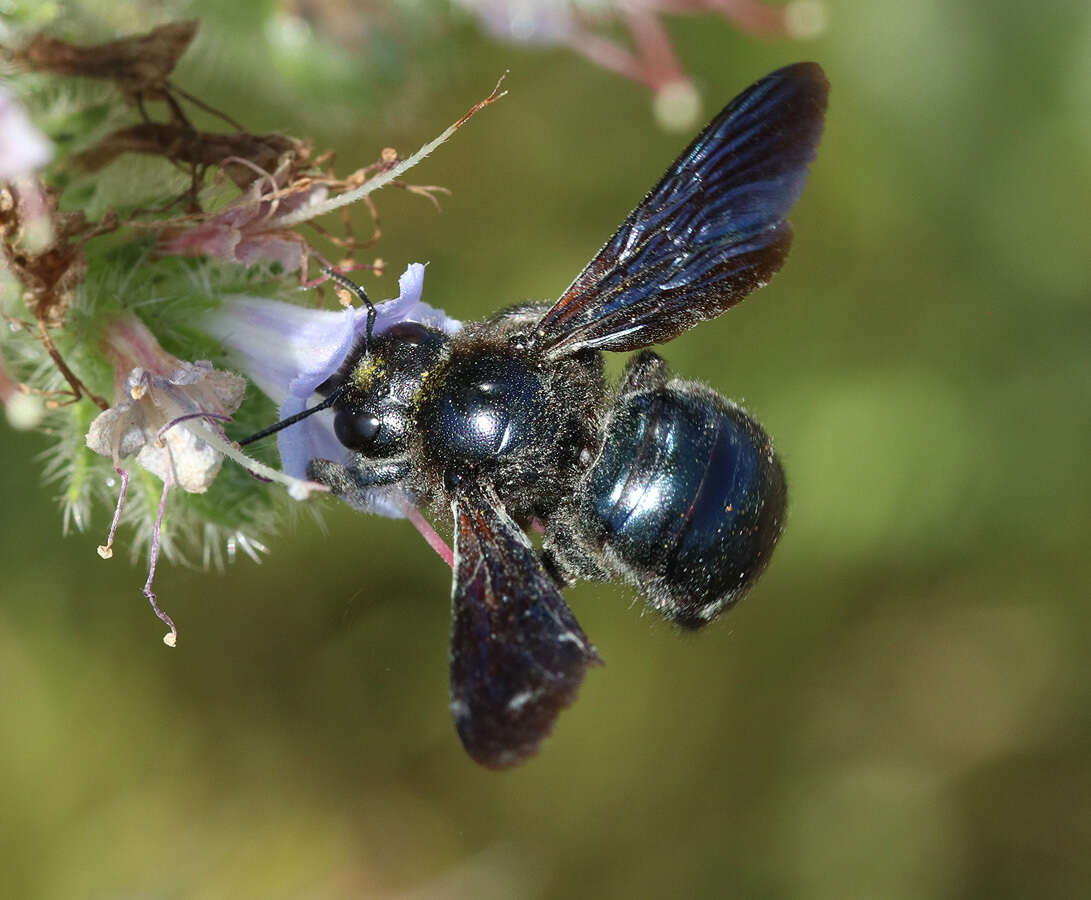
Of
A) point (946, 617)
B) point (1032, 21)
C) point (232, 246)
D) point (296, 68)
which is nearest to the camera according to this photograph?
point (232, 246)

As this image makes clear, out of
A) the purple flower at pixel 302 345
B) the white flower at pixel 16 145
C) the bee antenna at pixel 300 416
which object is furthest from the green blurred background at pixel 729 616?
the white flower at pixel 16 145

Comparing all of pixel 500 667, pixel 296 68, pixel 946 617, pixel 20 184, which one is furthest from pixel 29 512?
pixel 946 617

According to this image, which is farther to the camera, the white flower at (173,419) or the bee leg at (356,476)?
the white flower at (173,419)

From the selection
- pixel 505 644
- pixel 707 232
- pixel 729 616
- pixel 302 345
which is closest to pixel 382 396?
pixel 302 345

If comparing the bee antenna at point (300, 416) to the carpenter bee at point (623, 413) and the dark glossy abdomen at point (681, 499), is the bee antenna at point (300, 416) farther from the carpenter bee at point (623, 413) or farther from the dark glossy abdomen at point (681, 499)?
the dark glossy abdomen at point (681, 499)

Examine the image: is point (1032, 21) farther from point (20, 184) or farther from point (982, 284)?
point (20, 184)
